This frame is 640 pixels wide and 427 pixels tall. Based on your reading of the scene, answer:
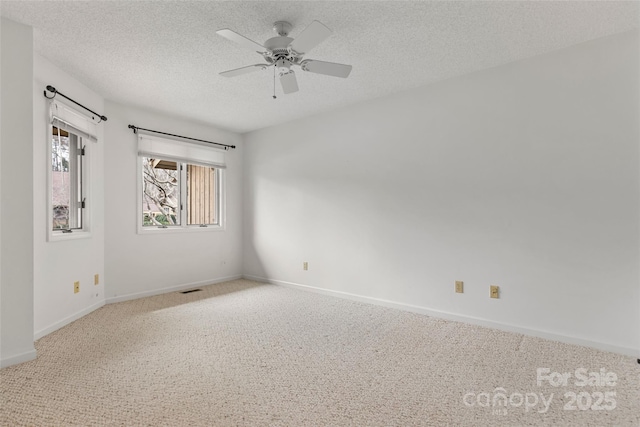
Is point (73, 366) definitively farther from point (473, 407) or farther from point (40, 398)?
point (473, 407)

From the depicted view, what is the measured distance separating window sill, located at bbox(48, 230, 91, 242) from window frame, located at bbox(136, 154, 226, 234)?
731 mm

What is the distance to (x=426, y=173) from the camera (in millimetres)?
3430

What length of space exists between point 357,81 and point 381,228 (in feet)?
5.23

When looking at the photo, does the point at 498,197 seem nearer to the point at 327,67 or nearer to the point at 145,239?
the point at 327,67

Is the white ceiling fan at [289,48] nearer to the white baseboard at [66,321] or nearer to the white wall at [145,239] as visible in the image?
the white wall at [145,239]

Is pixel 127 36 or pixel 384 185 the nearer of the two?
pixel 127 36

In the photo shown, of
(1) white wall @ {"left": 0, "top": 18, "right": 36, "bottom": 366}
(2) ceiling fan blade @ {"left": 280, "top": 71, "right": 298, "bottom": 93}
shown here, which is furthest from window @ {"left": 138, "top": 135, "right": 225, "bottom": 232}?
(2) ceiling fan blade @ {"left": 280, "top": 71, "right": 298, "bottom": 93}

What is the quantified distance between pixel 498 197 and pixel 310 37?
214cm

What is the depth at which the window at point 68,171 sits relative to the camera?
2.98 metres

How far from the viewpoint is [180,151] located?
461 centimetres

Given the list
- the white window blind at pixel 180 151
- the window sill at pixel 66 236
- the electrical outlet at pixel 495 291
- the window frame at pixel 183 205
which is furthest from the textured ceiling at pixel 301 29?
the electrical outlet at pixel 495 291

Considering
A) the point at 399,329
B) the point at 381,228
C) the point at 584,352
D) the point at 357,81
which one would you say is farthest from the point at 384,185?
the point at 584,352

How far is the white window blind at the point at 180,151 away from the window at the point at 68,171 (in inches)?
25.9

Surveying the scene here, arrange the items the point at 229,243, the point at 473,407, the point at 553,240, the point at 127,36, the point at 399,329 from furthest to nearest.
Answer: the point at 229,243
the point at 399,329
the point at 553,240
the point at 127,36
the point at 473,407
